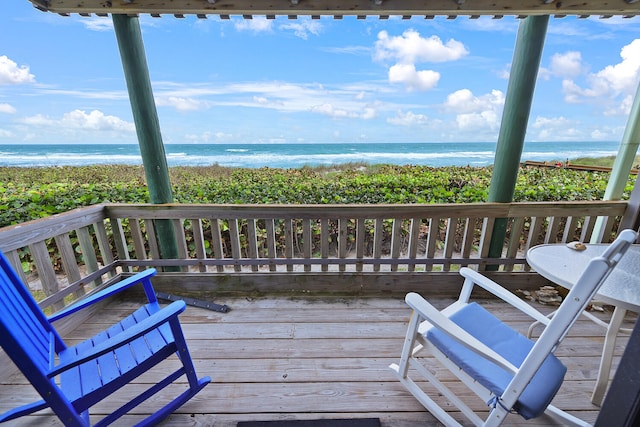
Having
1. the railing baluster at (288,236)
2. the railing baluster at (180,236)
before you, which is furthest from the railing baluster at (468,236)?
the railing baluster at (180,236)

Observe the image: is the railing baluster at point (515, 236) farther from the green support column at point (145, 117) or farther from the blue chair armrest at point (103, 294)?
the green support column at point (145, 117)

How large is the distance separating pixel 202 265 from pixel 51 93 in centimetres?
1855

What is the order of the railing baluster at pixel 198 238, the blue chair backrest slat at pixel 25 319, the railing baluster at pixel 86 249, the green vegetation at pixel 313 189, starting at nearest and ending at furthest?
the blue chair backrest slat at pixel 25 319 < the railing baluster at pixel 86 249 < the railing baluster at pixel 198 238 < the green vegetation at pixel 313 189

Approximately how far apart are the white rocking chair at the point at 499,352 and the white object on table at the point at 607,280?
22 centimetres

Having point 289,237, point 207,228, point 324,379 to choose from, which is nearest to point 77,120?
point 207,228

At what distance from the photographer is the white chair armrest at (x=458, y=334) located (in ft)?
3.01

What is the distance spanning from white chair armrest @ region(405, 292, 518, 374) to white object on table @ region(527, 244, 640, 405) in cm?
47

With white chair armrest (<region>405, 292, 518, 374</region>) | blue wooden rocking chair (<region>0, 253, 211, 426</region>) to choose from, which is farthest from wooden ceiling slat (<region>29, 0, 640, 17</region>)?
white chair armrest (<region>405, 292, 518, 374</region>)

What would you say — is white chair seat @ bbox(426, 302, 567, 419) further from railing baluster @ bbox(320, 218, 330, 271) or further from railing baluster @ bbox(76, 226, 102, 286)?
railing baluster @ bbox(76, 226, 102, 286)

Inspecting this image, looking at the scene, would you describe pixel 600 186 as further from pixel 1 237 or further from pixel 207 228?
pixel 1 237

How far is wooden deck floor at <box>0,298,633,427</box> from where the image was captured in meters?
1.28

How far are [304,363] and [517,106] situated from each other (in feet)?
7.60

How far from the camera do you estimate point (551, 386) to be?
941mm

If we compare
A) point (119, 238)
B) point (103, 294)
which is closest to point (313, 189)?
point (119, 238)
